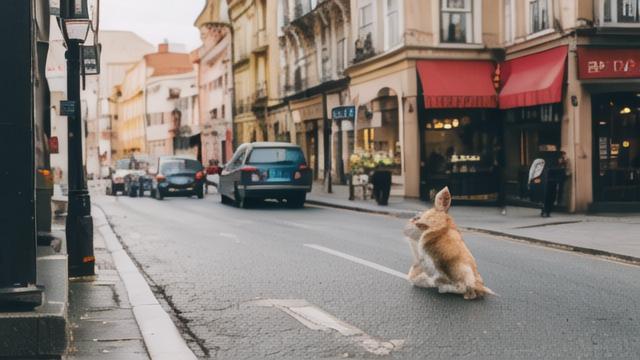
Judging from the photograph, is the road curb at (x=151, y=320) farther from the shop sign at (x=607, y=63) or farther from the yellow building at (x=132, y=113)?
the yellow building at (x=132, y=113)

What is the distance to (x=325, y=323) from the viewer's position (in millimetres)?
7562

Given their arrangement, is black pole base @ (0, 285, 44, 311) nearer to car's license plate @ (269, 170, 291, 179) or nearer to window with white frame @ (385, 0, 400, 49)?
car's license plate @ (269, 170, 291, 179)

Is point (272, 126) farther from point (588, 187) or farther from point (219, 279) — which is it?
point (219, 279)

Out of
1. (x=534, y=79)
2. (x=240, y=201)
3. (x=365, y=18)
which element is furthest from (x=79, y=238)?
(x=365, y=18)

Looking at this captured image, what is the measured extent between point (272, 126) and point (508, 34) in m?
24.8

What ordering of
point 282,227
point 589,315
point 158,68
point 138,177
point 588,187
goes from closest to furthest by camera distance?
1. point 589,315
2. point 282,227
3. point 588,187
4. point 138,177
5. point 158,68

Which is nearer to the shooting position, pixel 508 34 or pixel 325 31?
pixel 508 34

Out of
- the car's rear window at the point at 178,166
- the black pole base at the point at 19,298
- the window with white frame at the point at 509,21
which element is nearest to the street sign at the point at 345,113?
the window with white frame at the point at 509,21

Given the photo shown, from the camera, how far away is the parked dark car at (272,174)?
80.2 feet

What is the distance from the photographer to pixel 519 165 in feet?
82.2

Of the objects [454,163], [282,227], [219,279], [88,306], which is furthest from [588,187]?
[88,306]

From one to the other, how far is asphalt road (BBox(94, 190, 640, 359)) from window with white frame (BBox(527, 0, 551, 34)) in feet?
31.2

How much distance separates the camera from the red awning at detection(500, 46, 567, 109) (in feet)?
70.3

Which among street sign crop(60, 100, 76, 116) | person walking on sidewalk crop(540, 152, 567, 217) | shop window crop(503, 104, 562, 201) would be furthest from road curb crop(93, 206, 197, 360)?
shop window crop(503, 104, 562, 201)
